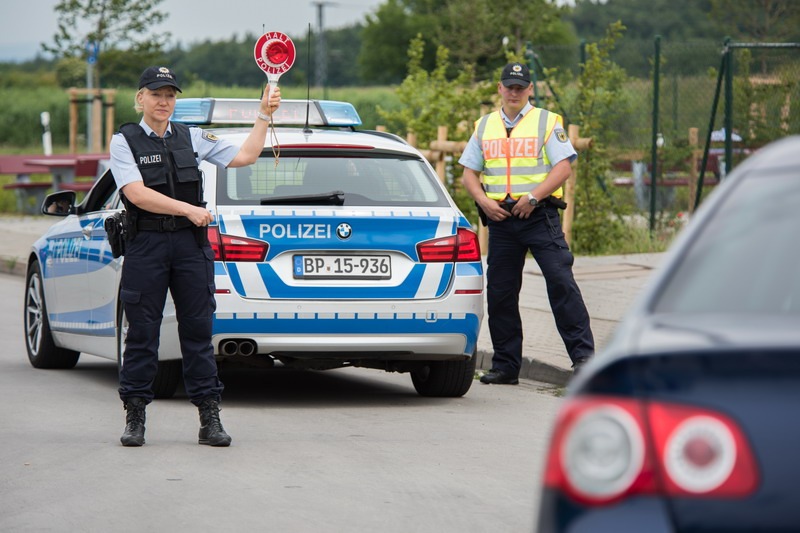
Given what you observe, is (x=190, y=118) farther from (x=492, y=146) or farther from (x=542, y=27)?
(x=542, y=27)

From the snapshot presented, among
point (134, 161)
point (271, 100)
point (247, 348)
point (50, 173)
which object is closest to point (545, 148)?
point (247, 348)

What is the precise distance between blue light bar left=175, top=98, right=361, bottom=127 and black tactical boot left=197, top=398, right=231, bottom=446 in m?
2.54

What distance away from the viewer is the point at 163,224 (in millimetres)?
7188

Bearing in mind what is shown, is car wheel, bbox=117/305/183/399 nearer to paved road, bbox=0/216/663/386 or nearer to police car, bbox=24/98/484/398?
police car, bbox=24/98/484/398

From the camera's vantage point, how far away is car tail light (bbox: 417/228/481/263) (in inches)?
331

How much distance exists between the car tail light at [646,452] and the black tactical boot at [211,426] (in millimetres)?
4574

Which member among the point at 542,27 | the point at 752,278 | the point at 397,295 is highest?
the point at 542,27

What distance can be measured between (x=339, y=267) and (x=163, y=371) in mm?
1156

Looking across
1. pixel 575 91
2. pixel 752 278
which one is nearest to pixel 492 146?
pixel 752 278

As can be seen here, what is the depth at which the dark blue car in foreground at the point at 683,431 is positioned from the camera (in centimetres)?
265

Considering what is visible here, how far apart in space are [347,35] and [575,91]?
13976 centimetres

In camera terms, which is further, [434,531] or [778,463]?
[434,531]

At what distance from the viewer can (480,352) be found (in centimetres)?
1090

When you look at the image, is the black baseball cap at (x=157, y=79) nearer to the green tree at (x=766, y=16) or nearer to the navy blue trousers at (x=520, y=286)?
the navy blue trousers at (x=520, y=286)
